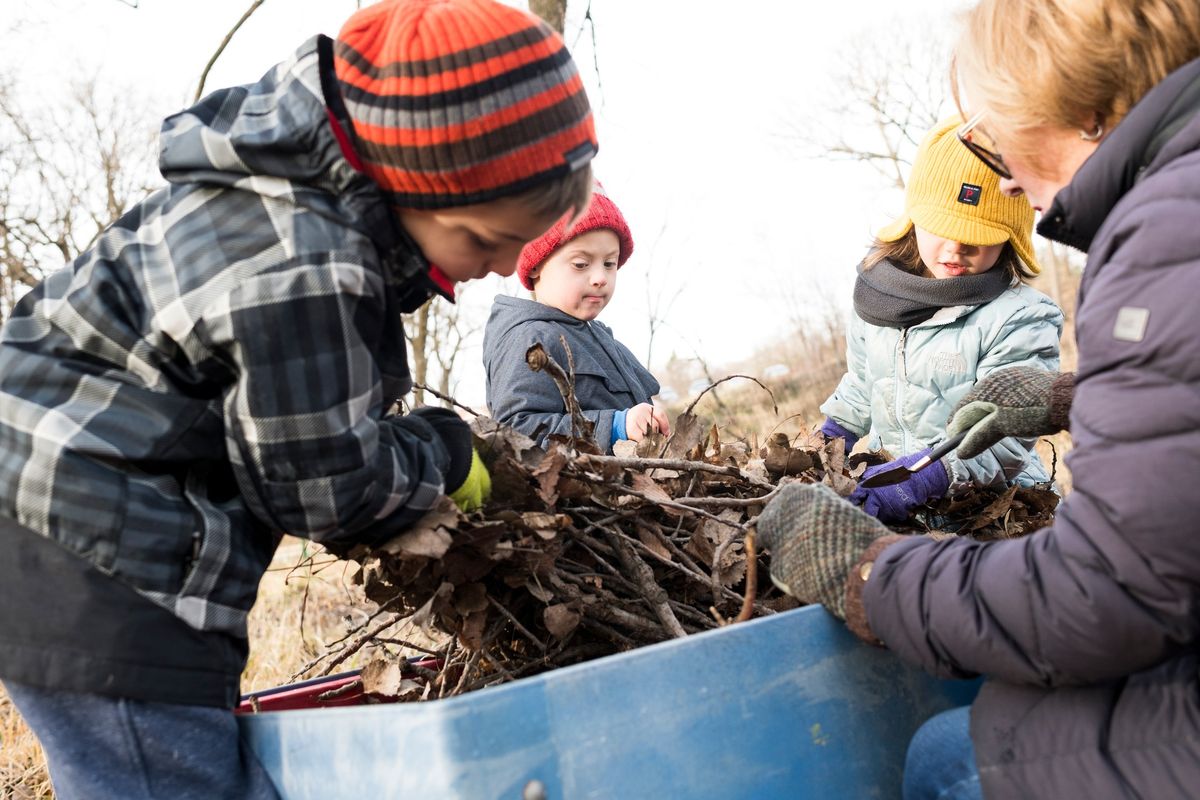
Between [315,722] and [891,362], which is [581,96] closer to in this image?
[315,722]

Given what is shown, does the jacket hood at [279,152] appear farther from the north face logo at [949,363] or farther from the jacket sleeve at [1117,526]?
the north face logo at [949,363]

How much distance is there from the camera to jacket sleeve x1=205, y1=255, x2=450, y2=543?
3.98 ft

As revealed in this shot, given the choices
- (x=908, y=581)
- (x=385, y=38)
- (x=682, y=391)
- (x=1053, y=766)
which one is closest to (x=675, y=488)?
(x=908, y=581)

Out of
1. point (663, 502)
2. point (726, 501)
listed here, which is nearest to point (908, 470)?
point (726, 501)

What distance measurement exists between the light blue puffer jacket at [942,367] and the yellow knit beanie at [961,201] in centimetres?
23

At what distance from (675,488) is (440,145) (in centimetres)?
93

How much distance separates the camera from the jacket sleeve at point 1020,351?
260 cm

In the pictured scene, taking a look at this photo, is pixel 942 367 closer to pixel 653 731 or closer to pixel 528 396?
pixel 528 396

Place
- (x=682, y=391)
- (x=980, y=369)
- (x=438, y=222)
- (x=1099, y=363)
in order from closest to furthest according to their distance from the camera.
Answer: (x=1099, y=363) → (x=438, y=222) → (x=980, y=369) → (x=682, y=391)

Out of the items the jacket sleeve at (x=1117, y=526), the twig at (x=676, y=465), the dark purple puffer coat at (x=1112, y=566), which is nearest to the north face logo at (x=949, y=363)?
the twig at (x=676, y=465)

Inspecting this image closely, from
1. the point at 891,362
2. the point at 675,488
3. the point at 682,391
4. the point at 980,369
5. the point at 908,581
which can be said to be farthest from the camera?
the point at 682,391

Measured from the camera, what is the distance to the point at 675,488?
6.44 feet

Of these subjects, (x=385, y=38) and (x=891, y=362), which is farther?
(x=891, y=362)

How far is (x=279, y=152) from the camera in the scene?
1.31 m
